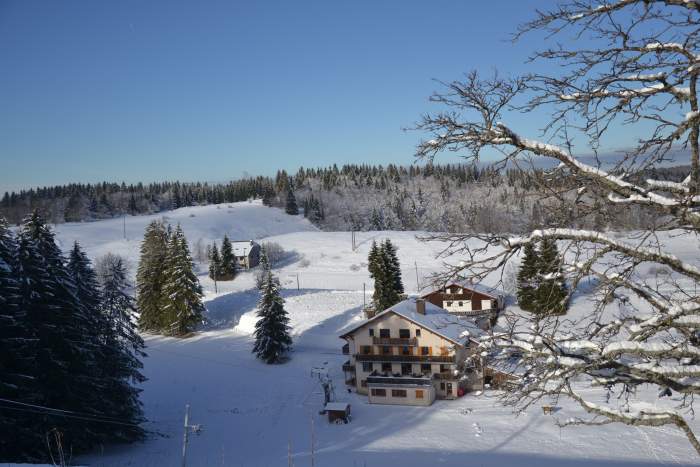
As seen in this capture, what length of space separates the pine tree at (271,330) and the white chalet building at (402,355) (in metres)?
6.37

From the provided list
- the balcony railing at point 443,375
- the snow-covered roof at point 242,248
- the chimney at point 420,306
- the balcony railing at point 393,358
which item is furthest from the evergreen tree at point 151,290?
the snow-covered roof at point 242,248

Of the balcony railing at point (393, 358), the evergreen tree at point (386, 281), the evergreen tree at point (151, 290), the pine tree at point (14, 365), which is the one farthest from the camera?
the evergreen tree at point (151, 290)

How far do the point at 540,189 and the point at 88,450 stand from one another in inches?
915

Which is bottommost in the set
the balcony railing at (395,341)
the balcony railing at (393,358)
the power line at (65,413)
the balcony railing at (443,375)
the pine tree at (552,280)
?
the balcony railing at (443,375)

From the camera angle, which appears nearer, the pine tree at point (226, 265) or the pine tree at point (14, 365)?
the pine tree at point (14, 365)

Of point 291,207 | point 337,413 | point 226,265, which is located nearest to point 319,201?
point 291,207

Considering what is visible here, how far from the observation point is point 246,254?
88.8 meters

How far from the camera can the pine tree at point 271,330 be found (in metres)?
40.0

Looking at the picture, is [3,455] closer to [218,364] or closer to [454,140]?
[454,140]

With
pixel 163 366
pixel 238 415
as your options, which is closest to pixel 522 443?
pixel 238 415

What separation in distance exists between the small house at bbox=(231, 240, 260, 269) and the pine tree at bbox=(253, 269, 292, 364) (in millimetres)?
47994

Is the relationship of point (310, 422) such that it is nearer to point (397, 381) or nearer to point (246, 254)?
point (397, 381)

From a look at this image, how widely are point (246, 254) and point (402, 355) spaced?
191 ft

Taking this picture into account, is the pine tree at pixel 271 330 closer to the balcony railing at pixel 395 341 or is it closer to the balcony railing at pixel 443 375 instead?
the balcony railing at pixel 395 341
